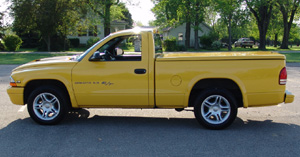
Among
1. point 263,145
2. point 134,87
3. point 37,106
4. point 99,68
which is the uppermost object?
point 99,68


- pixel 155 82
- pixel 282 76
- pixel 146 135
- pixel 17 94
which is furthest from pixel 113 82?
pixel 282 76

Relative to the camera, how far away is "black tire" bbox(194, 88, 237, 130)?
5039 mm

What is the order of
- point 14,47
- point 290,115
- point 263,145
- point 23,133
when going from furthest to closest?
point 14,47, point 290,115, point 23,133, point 263,145

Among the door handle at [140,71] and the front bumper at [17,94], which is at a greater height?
the door handle at [140,71]

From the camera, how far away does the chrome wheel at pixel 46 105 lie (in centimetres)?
533

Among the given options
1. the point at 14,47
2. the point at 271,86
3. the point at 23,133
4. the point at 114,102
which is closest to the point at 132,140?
the point at 114,102

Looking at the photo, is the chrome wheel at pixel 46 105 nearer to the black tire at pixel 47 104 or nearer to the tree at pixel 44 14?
the black tire at pixel 47 104

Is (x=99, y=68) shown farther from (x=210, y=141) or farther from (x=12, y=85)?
(x=210, y=141)

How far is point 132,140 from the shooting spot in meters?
4.62

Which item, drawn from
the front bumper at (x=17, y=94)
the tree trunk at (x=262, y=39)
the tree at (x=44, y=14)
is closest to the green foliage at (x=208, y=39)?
the tree trunk at (x=262, y=39)

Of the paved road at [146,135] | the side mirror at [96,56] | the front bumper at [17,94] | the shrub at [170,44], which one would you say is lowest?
the paved road at [146,135]

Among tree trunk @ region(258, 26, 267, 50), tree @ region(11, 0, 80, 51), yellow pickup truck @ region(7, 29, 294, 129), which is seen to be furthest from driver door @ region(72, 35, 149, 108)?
tree trunk @ region(258, 26, 267, 50)

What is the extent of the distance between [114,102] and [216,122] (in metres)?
1.92

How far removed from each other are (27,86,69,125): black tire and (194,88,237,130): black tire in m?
2.53
